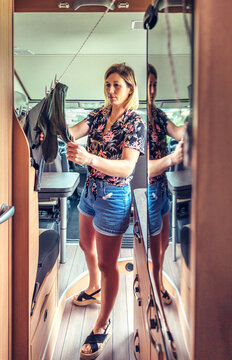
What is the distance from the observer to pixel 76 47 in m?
4.00

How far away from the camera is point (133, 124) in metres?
1.71

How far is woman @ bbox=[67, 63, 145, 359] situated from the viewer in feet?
5.56

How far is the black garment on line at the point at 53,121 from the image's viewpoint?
58.9 inches

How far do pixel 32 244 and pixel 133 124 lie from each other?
2.56 feet

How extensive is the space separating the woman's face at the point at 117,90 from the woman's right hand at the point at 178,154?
1.15 metres

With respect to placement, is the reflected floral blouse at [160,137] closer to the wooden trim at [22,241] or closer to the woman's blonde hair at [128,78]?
the wooden trim at [22,241]

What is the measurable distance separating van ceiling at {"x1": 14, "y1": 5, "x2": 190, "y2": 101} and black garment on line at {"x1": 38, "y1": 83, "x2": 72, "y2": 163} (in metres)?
1.42

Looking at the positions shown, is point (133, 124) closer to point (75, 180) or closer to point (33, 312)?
point (33, 312)

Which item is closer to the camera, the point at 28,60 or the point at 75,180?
the point at 75,180

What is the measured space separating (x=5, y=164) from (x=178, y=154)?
0.85 m

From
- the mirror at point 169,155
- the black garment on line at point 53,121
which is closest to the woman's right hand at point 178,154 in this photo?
the mirror at point 169,155

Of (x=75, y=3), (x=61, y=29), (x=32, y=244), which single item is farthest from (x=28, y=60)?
(x=32, y=244)

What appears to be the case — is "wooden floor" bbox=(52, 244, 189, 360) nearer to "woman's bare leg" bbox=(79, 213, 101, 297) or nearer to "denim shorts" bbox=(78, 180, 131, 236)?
"woman's bare leg" bbox=(79, 213, 101, 297)

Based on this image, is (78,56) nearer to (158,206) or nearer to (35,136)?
(35,136)
